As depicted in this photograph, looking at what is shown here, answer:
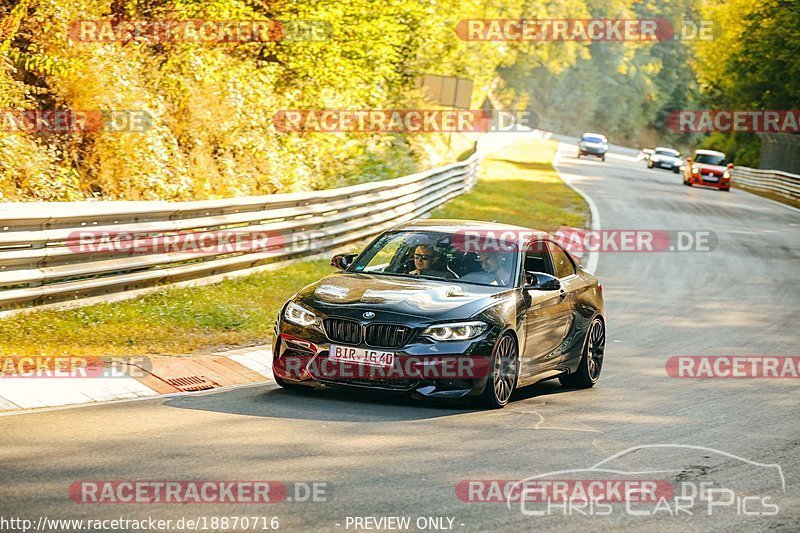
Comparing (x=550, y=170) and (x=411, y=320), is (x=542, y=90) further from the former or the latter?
(x=411, y=320)

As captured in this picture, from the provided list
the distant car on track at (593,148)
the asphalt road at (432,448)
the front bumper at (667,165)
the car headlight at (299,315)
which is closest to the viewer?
the asphalt road at (432,448)

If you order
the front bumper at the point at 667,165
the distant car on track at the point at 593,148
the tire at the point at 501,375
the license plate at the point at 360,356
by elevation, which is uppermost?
the license plate at the point at 360,356

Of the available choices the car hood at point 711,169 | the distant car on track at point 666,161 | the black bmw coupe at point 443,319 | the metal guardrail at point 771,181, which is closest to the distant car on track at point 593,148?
the distant car on track at point 666,161

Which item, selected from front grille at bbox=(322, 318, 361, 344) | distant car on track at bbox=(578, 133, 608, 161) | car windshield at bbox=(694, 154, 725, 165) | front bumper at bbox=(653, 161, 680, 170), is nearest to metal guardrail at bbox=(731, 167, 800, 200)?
car windshield at bbox=(694, 154, 725, 165)

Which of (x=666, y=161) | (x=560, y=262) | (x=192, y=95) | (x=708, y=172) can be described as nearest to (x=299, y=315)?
(x=560, y=262)

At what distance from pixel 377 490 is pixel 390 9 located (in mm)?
19113

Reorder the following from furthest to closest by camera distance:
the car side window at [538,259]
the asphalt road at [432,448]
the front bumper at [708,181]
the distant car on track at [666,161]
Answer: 1. the distant car on track at [666,161]
2. the front bumper at [708,181]
3. the car side window at [538,259]
4. the asphalt road at [432,448]

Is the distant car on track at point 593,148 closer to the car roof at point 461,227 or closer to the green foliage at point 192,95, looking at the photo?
the green foliage at point 192,95

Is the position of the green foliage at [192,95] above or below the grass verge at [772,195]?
above

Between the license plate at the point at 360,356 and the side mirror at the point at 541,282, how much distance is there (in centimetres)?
188

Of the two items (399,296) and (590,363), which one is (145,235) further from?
(590,363)

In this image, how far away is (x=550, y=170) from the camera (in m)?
52.8

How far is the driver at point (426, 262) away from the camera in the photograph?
1030 cm

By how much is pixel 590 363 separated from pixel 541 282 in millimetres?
1492
